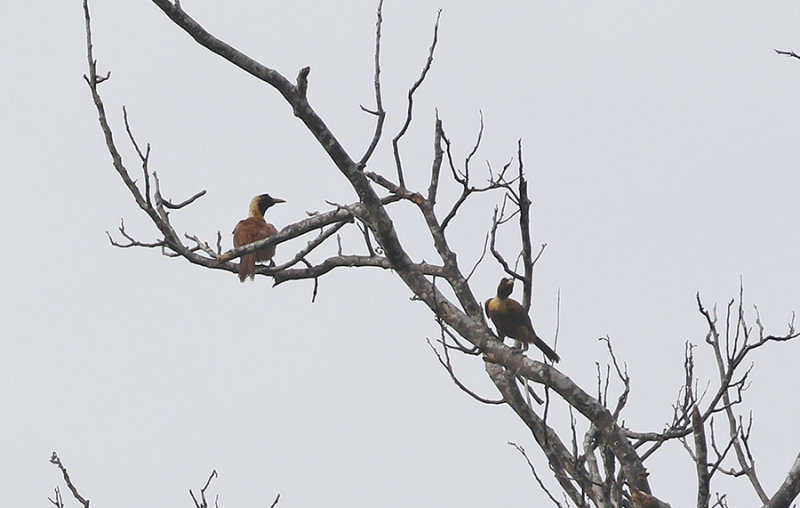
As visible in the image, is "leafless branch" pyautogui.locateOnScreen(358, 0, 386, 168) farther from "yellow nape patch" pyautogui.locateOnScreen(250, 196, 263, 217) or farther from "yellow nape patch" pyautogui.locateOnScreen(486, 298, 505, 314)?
"yellow nape patch" pyautogui.locateOnScreen(250, 196, 263, 217)

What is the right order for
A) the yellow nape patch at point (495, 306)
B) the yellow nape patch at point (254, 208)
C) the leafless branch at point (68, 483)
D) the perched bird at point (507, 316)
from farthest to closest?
1. the yellow nape patch at point (254, 208)
2. the yellow nape patch at point (495, 306)
3. the perched bird at point (507, 316)
4. the leafless branch at point (68, 483)

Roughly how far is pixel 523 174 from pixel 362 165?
2.64 feet

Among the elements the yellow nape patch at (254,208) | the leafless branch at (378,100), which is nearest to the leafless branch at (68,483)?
the leafless branch at (378,100)

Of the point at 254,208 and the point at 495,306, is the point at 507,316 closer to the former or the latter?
the point at 495,306

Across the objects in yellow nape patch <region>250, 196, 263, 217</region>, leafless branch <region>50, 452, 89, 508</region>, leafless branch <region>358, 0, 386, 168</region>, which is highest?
yellow nape patch <region>250, 196, 263, 217</region>

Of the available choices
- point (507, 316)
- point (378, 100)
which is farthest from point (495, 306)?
point (378, 100)

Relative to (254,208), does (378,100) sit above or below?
below

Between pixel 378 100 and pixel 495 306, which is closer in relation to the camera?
pixel 378 100

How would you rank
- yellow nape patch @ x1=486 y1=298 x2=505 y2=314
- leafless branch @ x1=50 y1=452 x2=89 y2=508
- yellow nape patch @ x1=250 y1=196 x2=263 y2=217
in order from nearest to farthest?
leafless branch @ x1=50 y1=452 x2=89 y2=508, yellow nape patch @ x1=486 y1=298 x2=505 y2=314, yellow nape patch @ x1=250 y1=196 x2=263 y2=217

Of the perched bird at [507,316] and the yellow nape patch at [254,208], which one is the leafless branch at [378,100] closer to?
the perched bird at [507,316]

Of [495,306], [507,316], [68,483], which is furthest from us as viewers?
[495,306]

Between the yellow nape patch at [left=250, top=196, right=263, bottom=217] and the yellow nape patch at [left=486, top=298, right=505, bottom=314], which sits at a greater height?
the yellow nape patch at [left=250, top=196, right=263, bottom=217]

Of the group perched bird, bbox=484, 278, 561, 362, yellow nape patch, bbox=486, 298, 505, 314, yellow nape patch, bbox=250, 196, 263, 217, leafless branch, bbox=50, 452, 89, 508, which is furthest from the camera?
yellow nape patch, bbox=250, 196, 263, 217

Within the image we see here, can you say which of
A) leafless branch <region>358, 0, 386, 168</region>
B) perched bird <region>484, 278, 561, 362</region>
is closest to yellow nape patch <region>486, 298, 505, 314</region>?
perched bird <region>484, 278, 561, 362</region>
